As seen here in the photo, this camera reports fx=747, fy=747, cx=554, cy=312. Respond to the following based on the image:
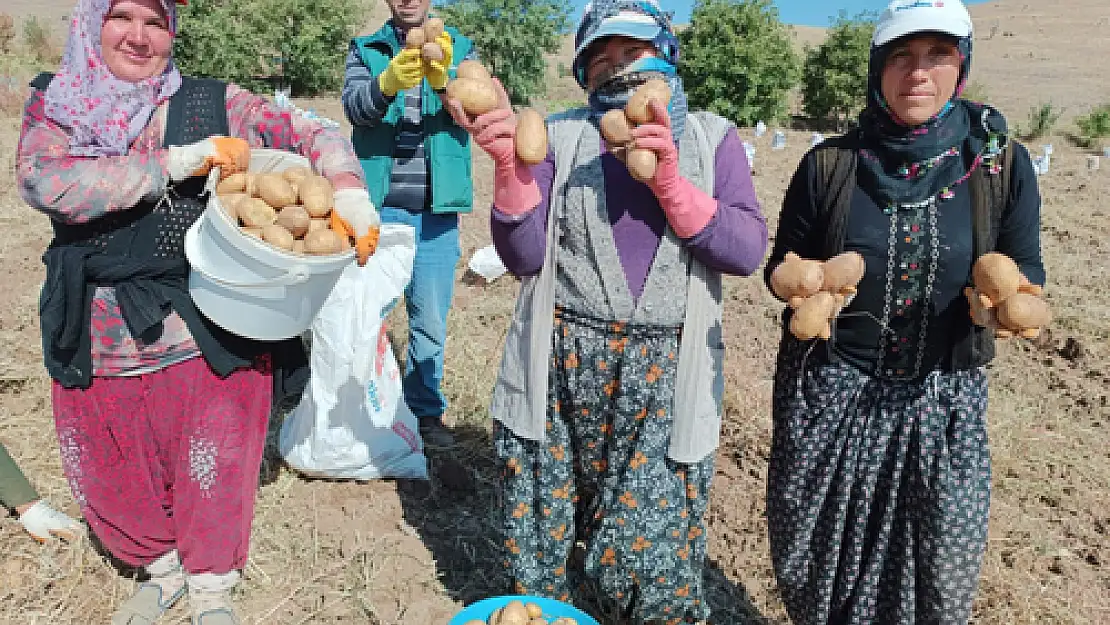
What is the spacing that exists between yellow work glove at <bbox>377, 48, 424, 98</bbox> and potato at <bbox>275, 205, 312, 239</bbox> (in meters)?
0.88

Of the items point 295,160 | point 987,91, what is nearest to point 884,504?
point 295,160

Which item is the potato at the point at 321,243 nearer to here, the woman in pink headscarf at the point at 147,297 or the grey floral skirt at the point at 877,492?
the woman in pink headscarf at the point at 147,297

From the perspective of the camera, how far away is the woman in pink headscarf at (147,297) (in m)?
1.65

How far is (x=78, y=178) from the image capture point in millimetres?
1580

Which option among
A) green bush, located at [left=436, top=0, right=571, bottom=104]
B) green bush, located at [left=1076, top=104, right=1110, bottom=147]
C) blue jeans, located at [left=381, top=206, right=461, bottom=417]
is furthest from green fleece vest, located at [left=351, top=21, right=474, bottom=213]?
green bush, located at [left=1076, top=104, right=1110, bottom=147]

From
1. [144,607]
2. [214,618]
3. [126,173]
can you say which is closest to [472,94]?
[126,173]

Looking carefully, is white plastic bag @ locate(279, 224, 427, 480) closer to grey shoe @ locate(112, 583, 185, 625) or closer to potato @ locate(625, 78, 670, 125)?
grey shoe @ locate(112, 583, 185, 625)

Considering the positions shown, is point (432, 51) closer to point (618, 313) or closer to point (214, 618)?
point (618, 313)

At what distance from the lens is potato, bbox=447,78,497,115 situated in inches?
59.3

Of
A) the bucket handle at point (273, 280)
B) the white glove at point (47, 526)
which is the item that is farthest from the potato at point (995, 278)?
the white glove at point (47, 526)

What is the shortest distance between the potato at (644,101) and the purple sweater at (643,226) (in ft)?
0.78

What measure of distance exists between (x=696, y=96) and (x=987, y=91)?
33.4 ft

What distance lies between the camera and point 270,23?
1223cm

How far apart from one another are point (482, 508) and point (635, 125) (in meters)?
1.79
